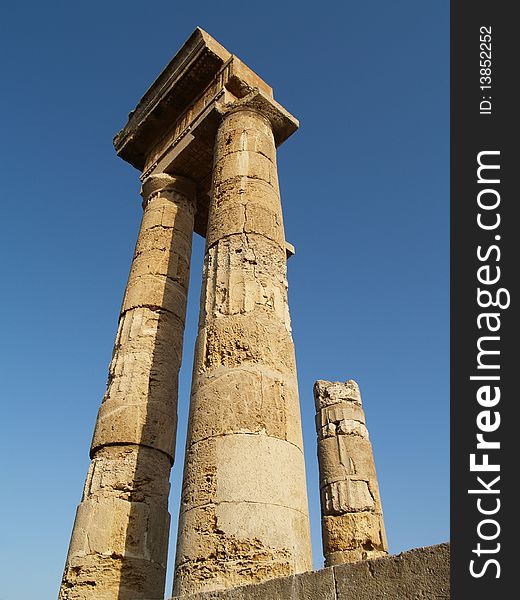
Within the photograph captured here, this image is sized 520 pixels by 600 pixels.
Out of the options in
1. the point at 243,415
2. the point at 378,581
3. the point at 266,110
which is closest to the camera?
the point at 378,581

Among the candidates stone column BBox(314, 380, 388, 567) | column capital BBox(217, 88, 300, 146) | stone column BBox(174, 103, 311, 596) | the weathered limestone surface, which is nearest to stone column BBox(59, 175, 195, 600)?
stone column BBox(174, 103, 311, 596)

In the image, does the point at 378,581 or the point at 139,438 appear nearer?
the point at 378,581

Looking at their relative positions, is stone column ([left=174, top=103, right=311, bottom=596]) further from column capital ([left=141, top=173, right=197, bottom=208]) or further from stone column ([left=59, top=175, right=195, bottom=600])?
column capital ([left=141, top=173, right=197, bottom=208])

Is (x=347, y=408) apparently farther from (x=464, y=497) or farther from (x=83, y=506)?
(x=464, y=497)

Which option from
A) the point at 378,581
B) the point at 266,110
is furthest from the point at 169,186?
the point at 378,581

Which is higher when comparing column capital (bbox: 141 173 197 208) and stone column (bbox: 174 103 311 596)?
column capital (bbox: 141 173 197 208)

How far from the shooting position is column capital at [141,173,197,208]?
11.1 m

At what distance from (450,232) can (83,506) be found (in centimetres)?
598

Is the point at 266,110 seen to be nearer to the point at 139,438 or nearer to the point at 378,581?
the point at 139,438

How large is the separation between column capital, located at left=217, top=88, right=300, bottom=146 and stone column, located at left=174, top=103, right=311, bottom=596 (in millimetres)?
1614

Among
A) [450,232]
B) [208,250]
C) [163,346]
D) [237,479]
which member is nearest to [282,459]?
[237,479]

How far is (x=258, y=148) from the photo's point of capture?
8.55 m

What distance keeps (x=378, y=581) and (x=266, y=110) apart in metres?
7.70

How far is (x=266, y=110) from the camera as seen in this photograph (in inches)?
362
